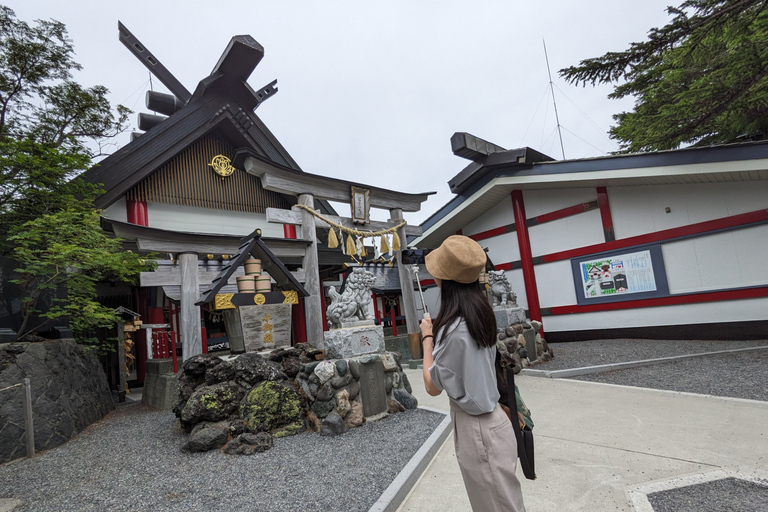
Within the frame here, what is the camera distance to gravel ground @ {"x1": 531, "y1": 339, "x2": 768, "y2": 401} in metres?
5.63

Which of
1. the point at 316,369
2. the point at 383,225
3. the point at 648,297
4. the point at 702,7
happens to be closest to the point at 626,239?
the point at 648,297

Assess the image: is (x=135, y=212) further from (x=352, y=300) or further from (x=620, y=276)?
(x=620, y=276)

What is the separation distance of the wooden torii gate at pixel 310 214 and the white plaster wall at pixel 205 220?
2511 mm

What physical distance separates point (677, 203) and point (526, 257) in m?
4.04

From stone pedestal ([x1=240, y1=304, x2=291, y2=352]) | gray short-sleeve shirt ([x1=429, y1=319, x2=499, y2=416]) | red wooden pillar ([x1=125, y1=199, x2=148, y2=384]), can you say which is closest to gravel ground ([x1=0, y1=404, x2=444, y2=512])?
stone pedestal ([x1=240, y1=304, x2=291, y2=352])

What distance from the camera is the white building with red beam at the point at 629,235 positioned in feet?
27.6

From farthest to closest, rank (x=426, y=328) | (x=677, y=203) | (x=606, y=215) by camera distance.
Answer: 1. (x=606, y=215)
2. (x=677, y=203)
3. (x=426, y=328)

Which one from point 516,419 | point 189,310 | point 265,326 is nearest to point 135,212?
point 189,310

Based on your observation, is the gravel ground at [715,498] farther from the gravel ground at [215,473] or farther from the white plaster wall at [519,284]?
the white plaster wall at [519,284]

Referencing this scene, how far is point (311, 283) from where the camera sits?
8.48 meters

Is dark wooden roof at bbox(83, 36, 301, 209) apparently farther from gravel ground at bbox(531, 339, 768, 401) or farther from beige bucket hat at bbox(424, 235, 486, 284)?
gravel ground at bbox(531, 339, 768, 401)

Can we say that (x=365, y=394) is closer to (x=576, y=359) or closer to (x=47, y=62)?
(x=576, y=359)

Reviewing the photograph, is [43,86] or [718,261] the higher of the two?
[43,86]

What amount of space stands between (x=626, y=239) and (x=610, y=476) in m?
8.49
